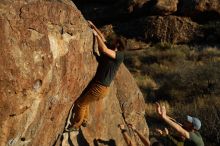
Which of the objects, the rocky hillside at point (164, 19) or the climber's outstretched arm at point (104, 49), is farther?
the rocky hillside at point (164, 19)

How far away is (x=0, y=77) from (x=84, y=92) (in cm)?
196

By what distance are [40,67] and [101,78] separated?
4.87 ft

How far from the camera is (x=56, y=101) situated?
24.2 ft

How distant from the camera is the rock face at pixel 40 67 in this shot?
6.46m

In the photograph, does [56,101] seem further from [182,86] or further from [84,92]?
[182,86]

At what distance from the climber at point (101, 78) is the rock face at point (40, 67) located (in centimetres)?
13

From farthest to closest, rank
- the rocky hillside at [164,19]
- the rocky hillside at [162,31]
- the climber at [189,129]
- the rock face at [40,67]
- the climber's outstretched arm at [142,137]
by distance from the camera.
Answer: the rocky hillside at [164,19] → the rocky hillside at [162,31] → the climber's outstretched arm at [142,137] → the climber at [189,129] → the rock face at [40,67]

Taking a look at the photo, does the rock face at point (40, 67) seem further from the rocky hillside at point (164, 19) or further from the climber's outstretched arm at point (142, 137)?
the rocky hillside at point (164, 19)

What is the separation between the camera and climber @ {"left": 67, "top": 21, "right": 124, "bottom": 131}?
7.96 m

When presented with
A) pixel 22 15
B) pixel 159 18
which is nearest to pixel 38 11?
pixel 22 15

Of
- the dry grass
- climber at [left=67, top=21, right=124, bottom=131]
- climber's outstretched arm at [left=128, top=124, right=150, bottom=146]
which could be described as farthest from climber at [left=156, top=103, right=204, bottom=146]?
the dry grass

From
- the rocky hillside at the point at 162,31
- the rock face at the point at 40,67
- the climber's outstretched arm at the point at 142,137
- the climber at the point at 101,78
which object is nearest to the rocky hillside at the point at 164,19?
the rocky hillside at the point at 162,31

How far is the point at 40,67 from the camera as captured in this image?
6.77 meters

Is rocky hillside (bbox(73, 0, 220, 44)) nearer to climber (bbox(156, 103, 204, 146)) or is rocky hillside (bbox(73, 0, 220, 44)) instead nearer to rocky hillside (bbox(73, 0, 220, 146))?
rocky hillside (bbox(73, 0, 220, 146))
